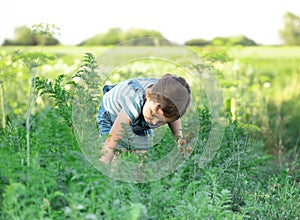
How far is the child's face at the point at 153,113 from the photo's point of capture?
383 centimetres

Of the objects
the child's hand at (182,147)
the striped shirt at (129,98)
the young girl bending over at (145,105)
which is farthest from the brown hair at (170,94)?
the child's hand at (182,147)

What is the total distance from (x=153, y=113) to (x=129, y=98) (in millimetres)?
227

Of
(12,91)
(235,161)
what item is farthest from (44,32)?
(12,91)

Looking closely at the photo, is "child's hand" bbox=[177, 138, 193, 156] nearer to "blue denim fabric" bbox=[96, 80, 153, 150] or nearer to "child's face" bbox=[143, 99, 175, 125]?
"child's face" bbox=[143, 99, 175, 125]

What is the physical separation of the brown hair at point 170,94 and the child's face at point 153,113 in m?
0.03

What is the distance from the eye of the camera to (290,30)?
1381cm

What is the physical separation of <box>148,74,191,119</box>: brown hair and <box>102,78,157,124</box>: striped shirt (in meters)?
0.10

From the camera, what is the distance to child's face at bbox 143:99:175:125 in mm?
3826

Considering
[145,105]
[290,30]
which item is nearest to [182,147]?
[145,105]

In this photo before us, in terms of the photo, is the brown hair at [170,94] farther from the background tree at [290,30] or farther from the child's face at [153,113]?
the background tree at [290,30]

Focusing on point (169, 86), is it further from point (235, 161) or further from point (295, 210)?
point (295, 210)

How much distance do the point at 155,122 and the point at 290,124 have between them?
121 inches

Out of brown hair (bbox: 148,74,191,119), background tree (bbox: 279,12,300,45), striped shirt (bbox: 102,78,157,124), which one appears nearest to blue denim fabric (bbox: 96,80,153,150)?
striped shirt (bbox: 102,78,157,124)

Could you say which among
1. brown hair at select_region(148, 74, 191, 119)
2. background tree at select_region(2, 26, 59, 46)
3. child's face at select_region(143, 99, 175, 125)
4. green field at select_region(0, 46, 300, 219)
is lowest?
green field at select_region(0, 46, 300, 219)
